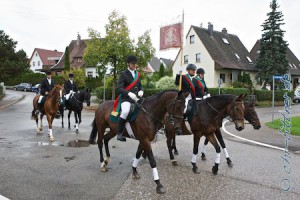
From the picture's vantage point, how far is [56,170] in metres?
6.78

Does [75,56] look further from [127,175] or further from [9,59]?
[127,175]

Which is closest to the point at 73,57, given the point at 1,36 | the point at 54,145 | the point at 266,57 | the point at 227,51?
the point at 1,36

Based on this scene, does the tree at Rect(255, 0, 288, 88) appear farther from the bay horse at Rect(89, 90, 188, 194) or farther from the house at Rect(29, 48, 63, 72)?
the house at Rect(29, 48, 63, 72)

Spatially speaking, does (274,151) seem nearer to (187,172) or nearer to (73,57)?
(187,172)

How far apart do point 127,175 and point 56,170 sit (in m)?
1.77

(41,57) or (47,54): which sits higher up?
(47,54)

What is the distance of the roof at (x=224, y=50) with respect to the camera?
4069 cm

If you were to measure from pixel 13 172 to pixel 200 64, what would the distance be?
3796 centimetres

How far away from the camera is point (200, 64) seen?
42219mm

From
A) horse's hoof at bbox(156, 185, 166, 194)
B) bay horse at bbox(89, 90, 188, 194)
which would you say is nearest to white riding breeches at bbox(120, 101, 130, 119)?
bay horse at bbox(89, 90, 188, 194)

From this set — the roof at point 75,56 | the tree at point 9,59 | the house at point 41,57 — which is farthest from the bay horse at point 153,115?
the house at point 41,57

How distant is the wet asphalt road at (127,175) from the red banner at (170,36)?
3436mm

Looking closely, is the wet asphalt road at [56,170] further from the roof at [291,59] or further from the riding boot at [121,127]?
the roof at [291,59]

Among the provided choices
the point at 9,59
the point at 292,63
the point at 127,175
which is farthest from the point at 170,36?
the point at 292,63
